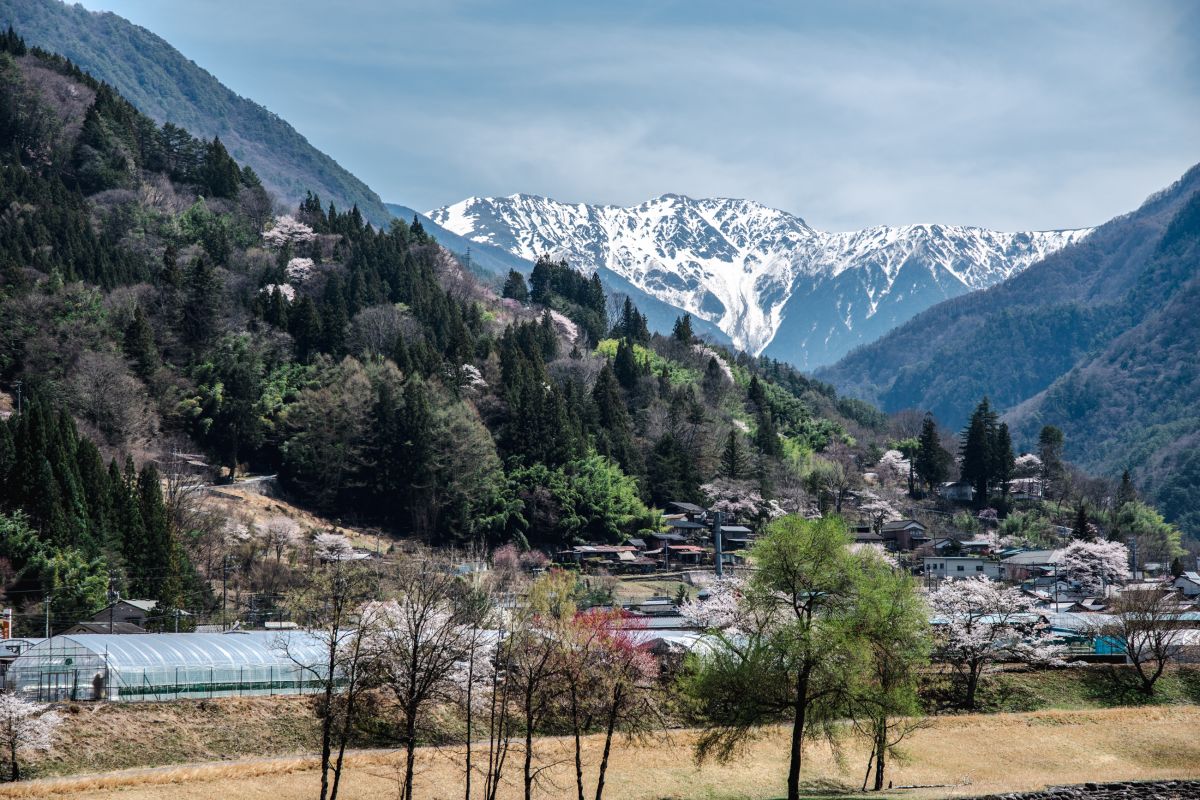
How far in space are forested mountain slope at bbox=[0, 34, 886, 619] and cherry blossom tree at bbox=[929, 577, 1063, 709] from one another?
102ft

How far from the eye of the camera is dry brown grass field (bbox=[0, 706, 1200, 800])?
3741 centimetres

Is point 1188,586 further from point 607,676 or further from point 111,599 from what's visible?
point 111,599

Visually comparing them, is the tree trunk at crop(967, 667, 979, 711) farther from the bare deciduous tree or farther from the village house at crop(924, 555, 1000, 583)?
the village house at crop(924, 555, 1000, 583)

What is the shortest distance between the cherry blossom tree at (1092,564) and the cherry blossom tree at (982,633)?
25.7 meters

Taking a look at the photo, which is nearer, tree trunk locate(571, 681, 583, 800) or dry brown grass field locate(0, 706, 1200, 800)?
dry brown grass field locate(0, 706, 1200, 800)

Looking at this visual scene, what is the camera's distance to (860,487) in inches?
4456

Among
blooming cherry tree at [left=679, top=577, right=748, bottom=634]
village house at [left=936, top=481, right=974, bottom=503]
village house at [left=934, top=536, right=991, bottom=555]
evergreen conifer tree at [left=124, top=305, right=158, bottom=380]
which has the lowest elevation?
blooming cherry tree at [left=679, top=577, right=748, bottom=634]

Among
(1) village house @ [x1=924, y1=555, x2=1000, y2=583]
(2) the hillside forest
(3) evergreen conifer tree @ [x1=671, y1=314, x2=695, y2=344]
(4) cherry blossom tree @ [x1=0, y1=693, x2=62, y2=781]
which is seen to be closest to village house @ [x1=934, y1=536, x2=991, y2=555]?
(1) village house @ [x1=924, y1=555, x2=1000, y2=583]

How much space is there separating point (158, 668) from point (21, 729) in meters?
7.03

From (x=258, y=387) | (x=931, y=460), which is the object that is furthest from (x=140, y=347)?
(x=931, y=460)

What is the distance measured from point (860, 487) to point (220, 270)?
59616 mm

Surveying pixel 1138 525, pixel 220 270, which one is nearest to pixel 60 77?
pixel 220 270

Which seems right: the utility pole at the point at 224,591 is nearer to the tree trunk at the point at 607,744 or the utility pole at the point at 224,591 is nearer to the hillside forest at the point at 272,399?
the hillside forest at the point at 272,399

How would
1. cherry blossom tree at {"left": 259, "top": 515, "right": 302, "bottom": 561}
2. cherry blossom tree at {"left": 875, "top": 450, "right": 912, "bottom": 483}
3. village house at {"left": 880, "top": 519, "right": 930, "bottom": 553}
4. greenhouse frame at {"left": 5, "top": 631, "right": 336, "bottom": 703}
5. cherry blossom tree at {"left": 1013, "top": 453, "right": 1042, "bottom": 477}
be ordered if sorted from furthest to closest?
cherry blossom tree at {"left": 875, "top": 450, "right": 912, "bottom": 483}
cherry blossom tree at {"left": 1013, "top": 453, "right": 1042, "bottom": 477}
village house at {"left": 880, "top": 519, "right": 930, "bottom": 553}
cherry blossom tree at {"left": 259, "top": 515, "right": 302, "bottom": 561}
greenhouse frame at {"left": 5, "top": 631, "right": 336, "bottom": 703}
